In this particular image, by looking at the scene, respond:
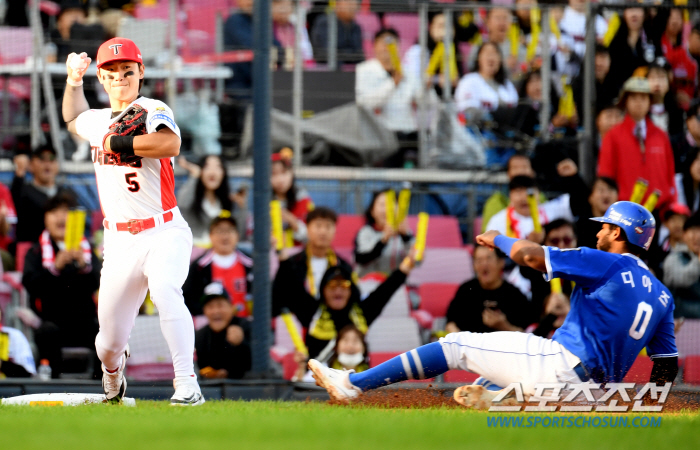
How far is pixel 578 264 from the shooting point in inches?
Result: 189

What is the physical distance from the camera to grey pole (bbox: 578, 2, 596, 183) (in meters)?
9.04

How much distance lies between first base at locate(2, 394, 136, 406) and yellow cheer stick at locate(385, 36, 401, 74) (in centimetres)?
524

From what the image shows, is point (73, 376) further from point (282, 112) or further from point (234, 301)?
point (282, 112)

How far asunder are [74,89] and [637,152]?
5574 mm

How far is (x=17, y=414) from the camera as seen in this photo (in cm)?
458

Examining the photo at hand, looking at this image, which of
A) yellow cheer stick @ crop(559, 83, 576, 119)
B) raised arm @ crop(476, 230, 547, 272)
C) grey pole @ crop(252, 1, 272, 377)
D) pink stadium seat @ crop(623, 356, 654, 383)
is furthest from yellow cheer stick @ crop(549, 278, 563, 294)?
raised arm @ crop(476, 230, 547, 272)

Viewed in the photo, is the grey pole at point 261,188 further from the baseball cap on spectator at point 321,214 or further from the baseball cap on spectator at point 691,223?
the baseball cap on spectator at point 691,223

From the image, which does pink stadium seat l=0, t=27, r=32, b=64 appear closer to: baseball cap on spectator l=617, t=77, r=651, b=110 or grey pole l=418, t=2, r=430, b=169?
grey pole l=418, t=2, r=430, b=169

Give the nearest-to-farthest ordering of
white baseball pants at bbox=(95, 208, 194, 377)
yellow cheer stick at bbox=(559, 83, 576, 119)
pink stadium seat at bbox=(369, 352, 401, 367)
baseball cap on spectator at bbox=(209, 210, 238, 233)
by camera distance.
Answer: white baseball pants at bbox=(95, 208, 194, 377), pink stadium seat at bbox=(369, 352, 401, 367), baseball cap on spectator at bbox=(209, 210, 238, 233), yellow cheer stick at bbox=(559, 83, 576, 119)

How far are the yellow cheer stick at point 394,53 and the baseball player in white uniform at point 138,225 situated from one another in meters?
4.84

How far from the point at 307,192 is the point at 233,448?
19.5ft

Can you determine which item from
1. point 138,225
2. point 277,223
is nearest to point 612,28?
point 277,223

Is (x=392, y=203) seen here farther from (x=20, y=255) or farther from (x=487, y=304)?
(x=20, y=255)

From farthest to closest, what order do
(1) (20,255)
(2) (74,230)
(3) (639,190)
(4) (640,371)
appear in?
(3) (639,190)
(1) (20,255)
(2) (74,230)
(4) (640,371)
